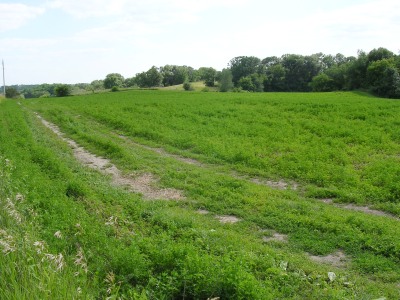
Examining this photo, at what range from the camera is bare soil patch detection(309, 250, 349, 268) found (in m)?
7.30

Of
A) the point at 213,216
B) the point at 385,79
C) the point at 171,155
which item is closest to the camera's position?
the point at 213,216

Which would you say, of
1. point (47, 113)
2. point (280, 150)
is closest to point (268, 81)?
point (47, 113)

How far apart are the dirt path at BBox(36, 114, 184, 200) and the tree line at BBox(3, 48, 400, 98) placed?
4163 cm

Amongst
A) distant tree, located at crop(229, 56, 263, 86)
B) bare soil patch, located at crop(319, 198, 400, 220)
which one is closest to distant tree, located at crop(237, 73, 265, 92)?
distant tree, located at crop(229, 56, 263, 86)

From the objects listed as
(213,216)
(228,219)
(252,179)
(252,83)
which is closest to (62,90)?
(252,83)

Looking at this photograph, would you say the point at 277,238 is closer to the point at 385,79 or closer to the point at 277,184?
the point at 277,184

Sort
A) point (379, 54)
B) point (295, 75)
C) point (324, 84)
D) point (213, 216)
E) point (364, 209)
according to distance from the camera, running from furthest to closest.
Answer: point (295, 75)
point (324, 84)
point (379, 54)
point (364, 209)
point (213, 216)

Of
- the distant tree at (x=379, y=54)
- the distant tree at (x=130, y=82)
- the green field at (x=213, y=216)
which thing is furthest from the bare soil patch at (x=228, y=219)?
the distant tree at (x=130, y=82)

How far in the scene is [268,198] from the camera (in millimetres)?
10969

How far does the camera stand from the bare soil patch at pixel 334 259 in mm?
7301

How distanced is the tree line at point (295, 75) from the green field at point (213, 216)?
34.4m

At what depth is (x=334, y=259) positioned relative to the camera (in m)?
7.52

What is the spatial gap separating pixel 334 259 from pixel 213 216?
3.45 m

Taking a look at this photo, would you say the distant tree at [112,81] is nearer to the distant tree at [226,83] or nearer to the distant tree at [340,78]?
the distant tree at [226,83]
